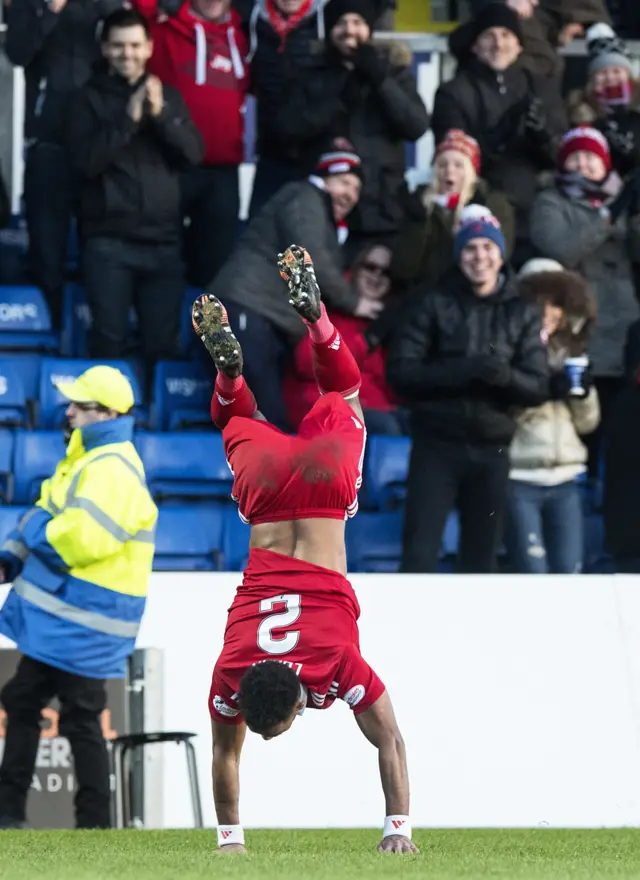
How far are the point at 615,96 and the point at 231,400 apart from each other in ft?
18.5

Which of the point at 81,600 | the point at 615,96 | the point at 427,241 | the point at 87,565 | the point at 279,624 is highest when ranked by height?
the point at 615,96

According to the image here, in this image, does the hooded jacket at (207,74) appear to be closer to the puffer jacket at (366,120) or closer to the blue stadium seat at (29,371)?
the puffer jacket at (366,120)

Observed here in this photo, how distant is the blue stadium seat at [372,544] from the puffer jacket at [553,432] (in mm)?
872

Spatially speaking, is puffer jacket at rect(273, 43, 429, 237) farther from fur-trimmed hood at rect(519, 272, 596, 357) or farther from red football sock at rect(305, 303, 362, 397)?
red football sock at rect(305, 303, 362, 397)

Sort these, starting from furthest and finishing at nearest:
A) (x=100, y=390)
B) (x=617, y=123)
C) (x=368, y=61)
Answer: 1. (x=617, y=123)
2. (x=368, y=61)
3. (x=100, y=390)

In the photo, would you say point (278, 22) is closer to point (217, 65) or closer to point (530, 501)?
point (217, 65)

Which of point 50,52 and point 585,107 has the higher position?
point 50,52

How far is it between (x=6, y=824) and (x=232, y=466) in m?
2.27

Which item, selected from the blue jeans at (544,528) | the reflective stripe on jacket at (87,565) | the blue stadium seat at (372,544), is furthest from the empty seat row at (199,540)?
the reflective stripe on jacket at (87,565)

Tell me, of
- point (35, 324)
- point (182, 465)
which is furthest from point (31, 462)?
point (35, 324)

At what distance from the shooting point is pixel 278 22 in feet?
37.1

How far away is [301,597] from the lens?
6.25m

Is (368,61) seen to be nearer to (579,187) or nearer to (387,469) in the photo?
(579,187)

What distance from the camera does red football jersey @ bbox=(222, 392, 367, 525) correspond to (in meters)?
6.36
